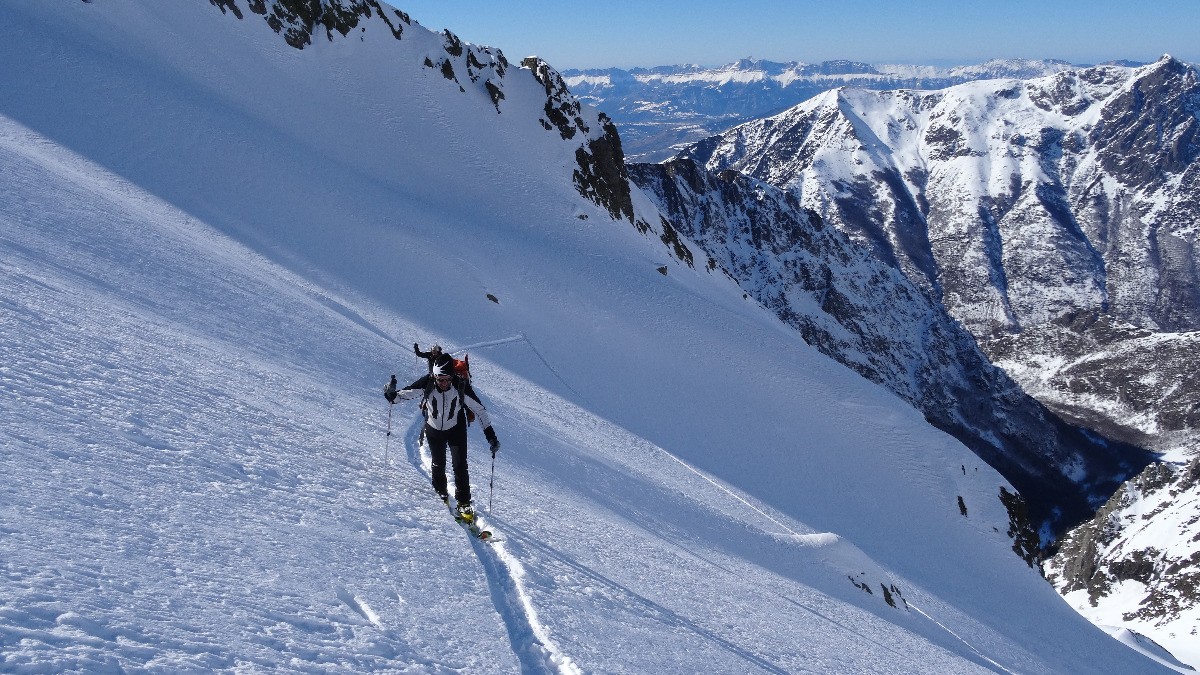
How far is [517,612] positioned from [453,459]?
2909 mm

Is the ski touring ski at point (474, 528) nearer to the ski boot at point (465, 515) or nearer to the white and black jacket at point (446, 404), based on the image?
the ski boot at point (465, 515)

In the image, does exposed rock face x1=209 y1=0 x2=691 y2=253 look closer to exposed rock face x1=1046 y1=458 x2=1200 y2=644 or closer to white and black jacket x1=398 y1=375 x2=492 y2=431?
white and black jacket x1=398 y1=375 x2=492 y2=431

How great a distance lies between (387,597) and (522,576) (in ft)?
6.08

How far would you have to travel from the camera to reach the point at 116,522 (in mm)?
5926

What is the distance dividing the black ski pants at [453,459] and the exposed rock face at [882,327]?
422ft

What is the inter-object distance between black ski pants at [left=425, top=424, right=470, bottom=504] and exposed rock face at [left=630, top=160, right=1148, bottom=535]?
12865 cm

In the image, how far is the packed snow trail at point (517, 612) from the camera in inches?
256

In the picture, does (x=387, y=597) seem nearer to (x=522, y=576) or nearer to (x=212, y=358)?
(x=522, y=576)

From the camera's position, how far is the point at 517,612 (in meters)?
7.30

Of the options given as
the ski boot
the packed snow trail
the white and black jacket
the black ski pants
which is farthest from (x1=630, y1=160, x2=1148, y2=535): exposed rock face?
the packed snow trail

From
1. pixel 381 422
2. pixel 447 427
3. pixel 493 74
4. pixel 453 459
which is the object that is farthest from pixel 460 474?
pixel 493 74

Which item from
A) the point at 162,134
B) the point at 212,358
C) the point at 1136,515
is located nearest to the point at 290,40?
the point at 162,134

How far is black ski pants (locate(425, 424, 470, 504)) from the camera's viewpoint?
9.70 metres

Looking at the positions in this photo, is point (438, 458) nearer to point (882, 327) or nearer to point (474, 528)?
point (474, 528)
